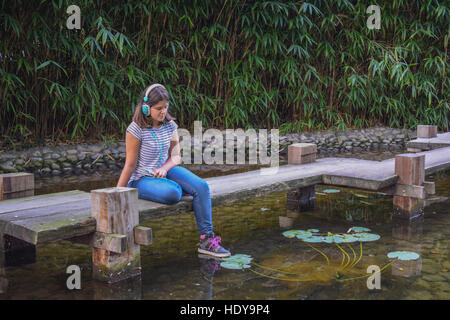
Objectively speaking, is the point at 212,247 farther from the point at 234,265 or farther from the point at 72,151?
the point at 72,151

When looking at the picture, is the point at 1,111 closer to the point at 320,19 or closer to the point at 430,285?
the point at 320,19

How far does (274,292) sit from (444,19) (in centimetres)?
608

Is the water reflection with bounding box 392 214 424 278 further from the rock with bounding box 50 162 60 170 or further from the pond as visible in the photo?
the rock with bounding box 50 162 60 170

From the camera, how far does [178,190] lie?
2.78 metres

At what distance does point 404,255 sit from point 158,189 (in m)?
1.44

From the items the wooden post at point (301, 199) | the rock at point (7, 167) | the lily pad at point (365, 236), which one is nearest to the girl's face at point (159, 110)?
the lily pad at point (365, 236)

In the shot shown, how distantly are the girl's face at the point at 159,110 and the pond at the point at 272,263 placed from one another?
31.5 inches

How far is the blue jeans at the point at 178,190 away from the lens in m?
2.77

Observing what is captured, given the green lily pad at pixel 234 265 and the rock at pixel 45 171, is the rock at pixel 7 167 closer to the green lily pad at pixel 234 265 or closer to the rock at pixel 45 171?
the rock at pixel 45 171

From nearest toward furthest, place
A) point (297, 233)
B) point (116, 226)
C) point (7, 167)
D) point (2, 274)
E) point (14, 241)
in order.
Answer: point (116, 226) < point (2, 274) < point (14, 241) < point (297, 233) < point (7, 167)

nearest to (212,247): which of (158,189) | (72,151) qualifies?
(158,189)

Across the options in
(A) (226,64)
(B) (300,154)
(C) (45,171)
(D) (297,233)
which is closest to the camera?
(D) (297,233)
